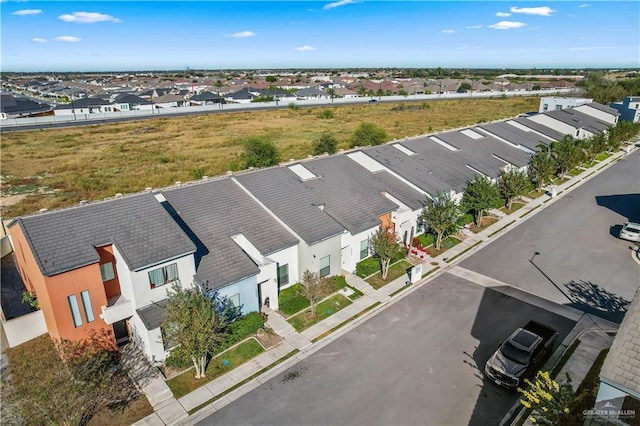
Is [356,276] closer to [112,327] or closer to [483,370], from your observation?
[483,370]

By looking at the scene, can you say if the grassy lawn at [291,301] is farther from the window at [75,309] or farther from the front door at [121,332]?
the window at [75,309]

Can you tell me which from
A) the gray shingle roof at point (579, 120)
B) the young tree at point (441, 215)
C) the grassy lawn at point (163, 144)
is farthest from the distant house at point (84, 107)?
the gray shingle roof at point (579, 120)

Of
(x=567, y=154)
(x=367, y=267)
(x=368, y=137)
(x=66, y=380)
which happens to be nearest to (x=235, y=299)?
(x=66, y=380)

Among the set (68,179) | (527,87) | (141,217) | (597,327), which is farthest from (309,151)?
(527,87)

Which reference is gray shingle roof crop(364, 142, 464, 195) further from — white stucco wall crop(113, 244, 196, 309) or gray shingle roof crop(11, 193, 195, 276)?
gray shingle roof crop(11, 193, 195, 276)

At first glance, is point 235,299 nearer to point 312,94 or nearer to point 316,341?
point 316,341

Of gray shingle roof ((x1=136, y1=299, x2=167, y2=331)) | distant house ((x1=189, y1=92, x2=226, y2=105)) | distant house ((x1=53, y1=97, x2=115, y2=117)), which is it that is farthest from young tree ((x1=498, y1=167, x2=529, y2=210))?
distant house ((x1=189, y1=92, x2=226, y2=105))
